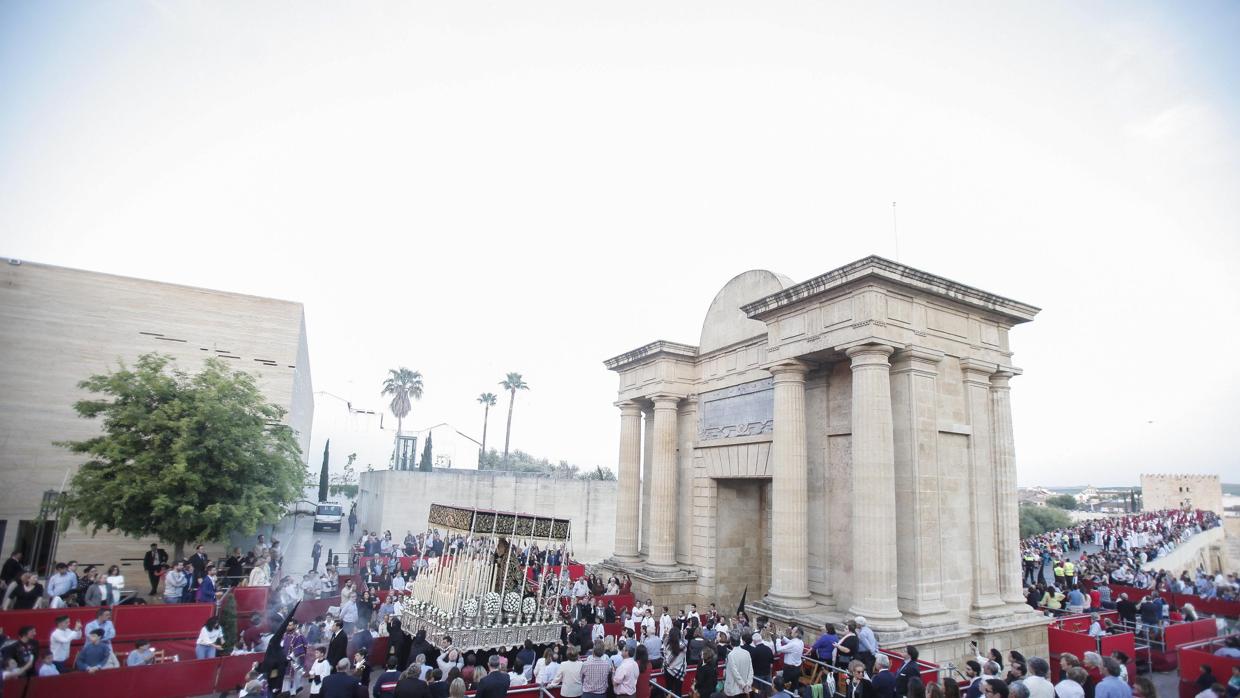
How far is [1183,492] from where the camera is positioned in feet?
121

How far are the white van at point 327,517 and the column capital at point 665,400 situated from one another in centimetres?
2934

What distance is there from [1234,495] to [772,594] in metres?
32.0

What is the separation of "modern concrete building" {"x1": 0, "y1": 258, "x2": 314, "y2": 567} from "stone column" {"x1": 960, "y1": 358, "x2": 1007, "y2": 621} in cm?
2352

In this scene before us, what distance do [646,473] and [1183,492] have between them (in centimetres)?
3746

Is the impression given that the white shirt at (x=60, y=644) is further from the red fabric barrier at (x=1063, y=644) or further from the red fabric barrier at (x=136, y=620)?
the red fabric barrier at (x=1063, y=644)

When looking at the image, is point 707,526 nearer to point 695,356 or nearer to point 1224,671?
point 695,356

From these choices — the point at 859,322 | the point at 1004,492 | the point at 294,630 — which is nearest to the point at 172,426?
the point at 294,630

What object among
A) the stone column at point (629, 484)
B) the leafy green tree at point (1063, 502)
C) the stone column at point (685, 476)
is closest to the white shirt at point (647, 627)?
the stone column at point (685, 476)

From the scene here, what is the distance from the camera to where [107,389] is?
682 inches

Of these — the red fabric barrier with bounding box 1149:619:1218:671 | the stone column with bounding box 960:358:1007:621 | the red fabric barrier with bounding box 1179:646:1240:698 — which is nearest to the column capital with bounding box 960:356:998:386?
the stone column with bounding box 960:358:1007:621

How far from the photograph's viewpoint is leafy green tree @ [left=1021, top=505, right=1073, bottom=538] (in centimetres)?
5066

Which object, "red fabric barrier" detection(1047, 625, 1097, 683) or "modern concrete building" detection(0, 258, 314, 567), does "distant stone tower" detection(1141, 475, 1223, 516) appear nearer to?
"red fabric barrier" detection(1047, 625, 1097, 683)

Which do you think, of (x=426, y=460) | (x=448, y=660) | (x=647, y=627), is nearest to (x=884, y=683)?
(x=647, y=627)

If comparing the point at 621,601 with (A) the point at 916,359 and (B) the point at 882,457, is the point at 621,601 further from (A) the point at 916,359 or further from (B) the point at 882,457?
(A) the point at 916,359
